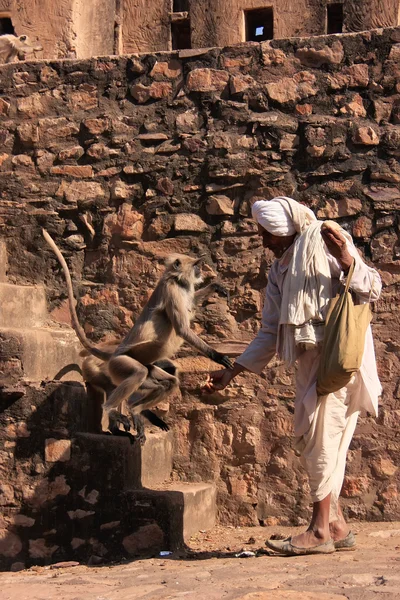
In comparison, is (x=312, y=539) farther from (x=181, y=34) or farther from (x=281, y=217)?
(x=181, y=34)

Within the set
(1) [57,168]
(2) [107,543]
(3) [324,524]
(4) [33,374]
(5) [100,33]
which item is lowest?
(2) [107,543]

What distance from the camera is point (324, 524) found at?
4.30m

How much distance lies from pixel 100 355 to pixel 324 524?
1.93m

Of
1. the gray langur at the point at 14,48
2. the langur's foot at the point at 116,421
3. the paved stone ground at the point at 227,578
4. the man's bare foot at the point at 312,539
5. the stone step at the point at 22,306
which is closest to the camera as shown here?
the paved stone ground at the point at 227,578

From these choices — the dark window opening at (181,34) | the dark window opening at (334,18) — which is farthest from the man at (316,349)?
the dark window opening at (181,34)

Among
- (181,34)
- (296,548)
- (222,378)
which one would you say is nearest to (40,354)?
(222,378)

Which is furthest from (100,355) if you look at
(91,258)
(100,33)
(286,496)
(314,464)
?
(100,33)

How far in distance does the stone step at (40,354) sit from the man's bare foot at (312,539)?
2.04 m

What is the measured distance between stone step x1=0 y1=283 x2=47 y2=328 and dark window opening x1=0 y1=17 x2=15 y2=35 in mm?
5912

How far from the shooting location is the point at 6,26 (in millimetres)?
11320

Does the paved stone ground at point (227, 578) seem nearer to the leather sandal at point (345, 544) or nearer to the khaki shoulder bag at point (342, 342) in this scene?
the leather sandal at point (345, 544)

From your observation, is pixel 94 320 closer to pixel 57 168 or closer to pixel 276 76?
pixel 57 168

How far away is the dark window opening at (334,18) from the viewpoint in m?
10.9

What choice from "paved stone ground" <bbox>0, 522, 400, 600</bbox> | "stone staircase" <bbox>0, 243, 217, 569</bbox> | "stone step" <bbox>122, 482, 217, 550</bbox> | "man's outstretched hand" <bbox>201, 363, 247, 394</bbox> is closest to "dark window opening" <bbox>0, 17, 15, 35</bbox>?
"stone staircase" <bbox>0, 243, 217, 569</bbox>
